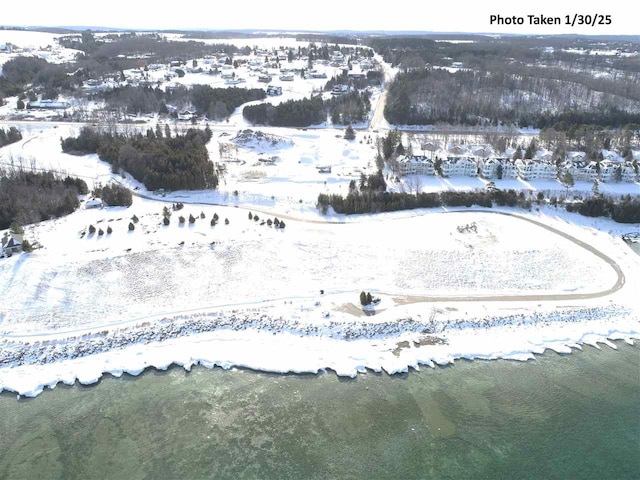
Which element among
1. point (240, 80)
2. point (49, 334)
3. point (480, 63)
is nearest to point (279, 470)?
point (49, 334)

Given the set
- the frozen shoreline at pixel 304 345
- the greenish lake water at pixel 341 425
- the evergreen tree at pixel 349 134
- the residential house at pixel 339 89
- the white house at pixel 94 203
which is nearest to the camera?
the greenish lake water at pixel 341 425

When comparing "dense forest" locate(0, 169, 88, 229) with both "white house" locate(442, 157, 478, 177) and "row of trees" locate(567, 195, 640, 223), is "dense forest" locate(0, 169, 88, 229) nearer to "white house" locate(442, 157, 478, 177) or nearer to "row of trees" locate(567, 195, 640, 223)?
"white house" locate(442, 157, 478, 177)

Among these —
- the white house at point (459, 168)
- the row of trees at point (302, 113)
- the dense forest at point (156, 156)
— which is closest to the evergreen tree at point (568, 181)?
the white house at point (459, 168)

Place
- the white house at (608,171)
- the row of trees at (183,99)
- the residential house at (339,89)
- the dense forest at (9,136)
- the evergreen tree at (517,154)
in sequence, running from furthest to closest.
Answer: the residential house at (339,89)
the row of trees at (183,99)
the dense forest at (9,136)
the evergreen tree at (517,154)
the white house at (608,171)

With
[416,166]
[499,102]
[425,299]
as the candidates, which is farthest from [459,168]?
[499,102]

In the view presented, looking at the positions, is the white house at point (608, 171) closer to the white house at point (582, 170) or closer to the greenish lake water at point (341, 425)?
the white house at point (582, 170)
